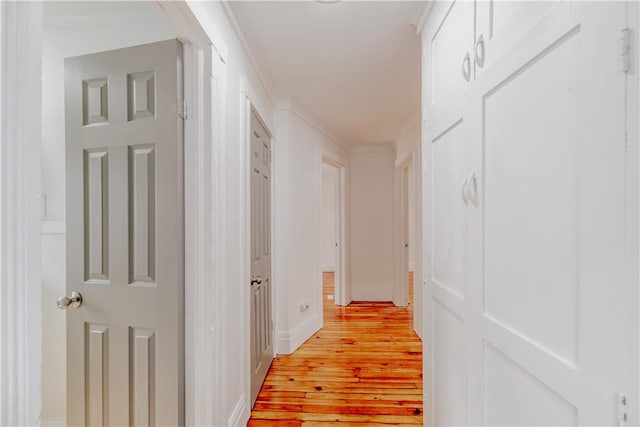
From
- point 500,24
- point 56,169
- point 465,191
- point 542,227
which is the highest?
point 500,24

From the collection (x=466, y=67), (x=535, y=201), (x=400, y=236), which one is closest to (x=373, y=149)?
(x=400, y=236)

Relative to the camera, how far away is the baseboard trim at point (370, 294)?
17.4ft

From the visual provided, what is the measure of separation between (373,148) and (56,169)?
13.6ft

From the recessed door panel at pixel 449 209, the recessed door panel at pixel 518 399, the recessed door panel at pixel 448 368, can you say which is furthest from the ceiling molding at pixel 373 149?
the recessed door panel at pixel 518 399

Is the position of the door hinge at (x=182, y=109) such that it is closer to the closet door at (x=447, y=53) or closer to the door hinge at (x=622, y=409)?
the closet door at (x=447, y=53)

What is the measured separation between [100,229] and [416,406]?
2196 millimetres

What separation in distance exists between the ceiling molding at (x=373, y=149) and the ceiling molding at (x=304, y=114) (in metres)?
0.65

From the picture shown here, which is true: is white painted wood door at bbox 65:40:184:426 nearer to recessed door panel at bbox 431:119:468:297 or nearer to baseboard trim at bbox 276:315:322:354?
recessed door panel at bbox 431:119:468:297

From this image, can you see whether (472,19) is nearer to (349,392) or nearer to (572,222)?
(572,222)

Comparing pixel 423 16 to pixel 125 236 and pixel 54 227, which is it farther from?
pixel 54 227

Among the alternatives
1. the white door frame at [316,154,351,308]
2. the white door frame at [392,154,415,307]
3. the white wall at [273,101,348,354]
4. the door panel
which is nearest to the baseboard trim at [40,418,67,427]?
the white wall at [273,101,348,354]

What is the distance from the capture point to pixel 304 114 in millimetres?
3682

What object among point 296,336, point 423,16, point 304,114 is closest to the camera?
point 423,16

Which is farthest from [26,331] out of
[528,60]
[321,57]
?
[321,57]
